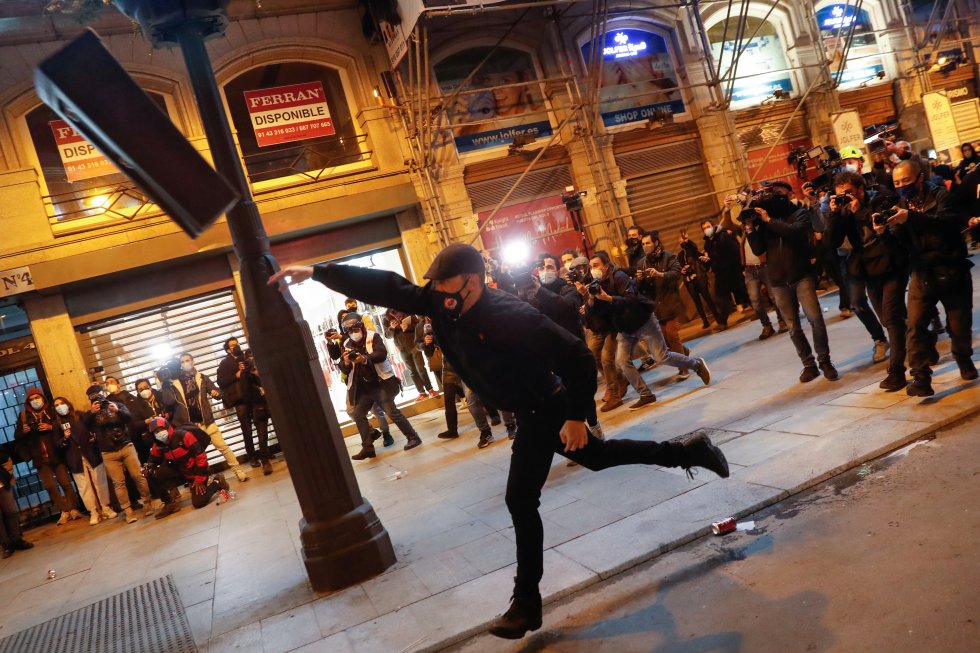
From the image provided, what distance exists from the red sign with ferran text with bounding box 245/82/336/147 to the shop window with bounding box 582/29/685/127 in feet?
20.1

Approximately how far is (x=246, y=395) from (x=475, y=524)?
271 inches

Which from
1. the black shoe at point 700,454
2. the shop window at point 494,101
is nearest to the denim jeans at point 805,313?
the black shoe at point 700,454

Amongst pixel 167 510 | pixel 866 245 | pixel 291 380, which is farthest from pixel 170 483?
pixel 866 245

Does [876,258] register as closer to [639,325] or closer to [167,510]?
[639,325]

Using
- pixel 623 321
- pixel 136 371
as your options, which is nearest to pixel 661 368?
pixel 623 321

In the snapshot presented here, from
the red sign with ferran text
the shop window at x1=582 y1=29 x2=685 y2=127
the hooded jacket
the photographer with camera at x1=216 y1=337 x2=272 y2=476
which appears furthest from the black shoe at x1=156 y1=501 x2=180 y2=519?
the shop window at x1=582 y1=29 x2=685 y2=127

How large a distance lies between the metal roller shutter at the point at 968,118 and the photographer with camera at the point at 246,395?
65.8 ft

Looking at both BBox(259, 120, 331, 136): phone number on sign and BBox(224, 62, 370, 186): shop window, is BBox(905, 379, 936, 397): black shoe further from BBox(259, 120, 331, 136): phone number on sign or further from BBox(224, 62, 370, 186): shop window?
BBox(259, 120, 331, 136): phone number on sign

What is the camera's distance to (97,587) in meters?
6.73

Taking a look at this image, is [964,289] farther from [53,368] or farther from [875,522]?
[53,368]

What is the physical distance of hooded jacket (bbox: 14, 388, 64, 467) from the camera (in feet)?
35.1

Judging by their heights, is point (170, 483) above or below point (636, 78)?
below

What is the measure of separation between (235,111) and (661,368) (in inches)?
366

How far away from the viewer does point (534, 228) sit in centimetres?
1539
